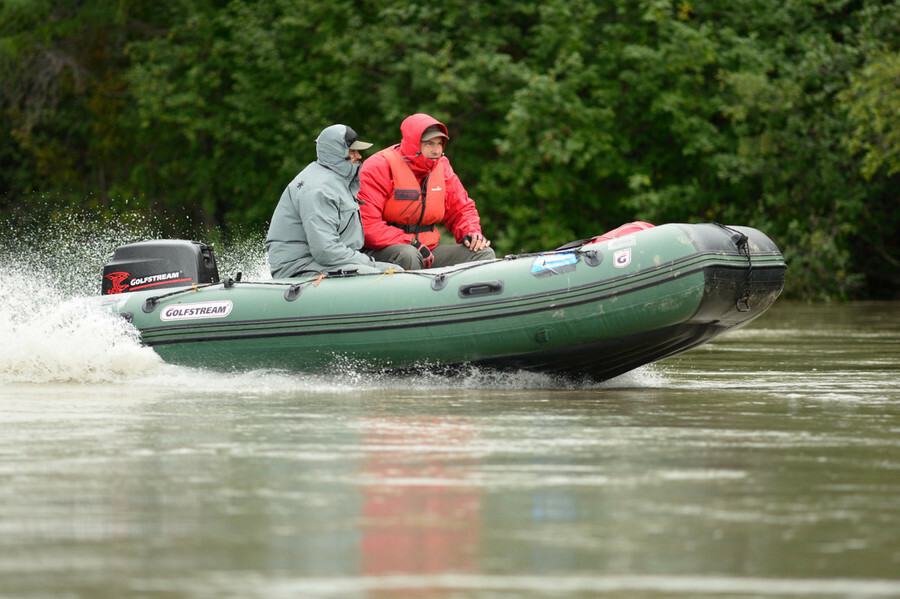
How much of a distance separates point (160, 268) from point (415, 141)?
5.09 ft

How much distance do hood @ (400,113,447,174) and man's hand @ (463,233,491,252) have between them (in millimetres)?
436

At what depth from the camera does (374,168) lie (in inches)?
305

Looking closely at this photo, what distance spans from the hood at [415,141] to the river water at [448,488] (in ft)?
3.96

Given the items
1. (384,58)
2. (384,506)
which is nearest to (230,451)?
(384,506)

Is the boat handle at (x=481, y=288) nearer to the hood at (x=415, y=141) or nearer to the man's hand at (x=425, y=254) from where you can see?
the man's hand at (x=425, y=254)

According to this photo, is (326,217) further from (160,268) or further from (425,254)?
(160,268)

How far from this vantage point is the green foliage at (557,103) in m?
17.7

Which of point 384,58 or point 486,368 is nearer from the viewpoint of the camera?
point 486,368

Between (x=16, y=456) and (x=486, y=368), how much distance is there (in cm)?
298

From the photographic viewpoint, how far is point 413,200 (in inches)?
308

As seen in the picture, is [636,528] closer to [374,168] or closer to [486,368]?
[486,368]

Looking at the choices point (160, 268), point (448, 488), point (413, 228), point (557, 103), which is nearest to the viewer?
point (448, 488)

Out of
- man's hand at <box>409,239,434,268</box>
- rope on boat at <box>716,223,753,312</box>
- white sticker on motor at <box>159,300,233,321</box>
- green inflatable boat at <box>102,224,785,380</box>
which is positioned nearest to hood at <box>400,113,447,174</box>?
man's hand at <box>409,239,434,268</box>

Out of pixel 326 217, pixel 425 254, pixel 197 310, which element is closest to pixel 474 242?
pixel 425 254
